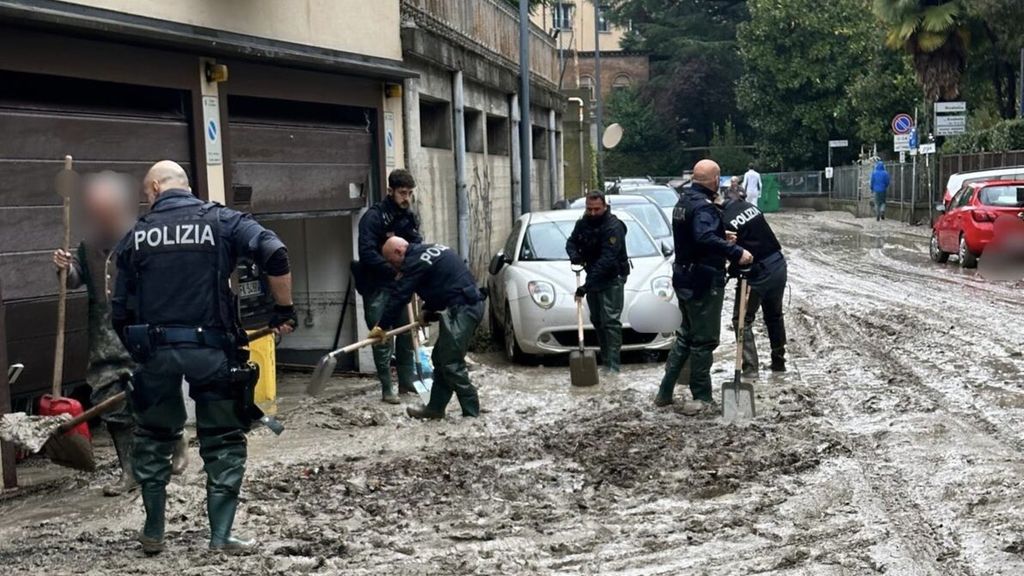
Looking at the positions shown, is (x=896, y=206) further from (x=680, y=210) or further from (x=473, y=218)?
(x=680, y=210)

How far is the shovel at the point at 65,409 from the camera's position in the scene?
684 cm

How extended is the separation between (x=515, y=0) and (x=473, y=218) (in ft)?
35.9

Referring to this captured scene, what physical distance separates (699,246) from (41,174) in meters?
4.72

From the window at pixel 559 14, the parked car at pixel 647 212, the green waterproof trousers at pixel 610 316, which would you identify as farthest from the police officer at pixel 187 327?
the window at pixel 559 14

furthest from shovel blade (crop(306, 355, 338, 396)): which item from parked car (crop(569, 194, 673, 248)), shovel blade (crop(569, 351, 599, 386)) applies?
parked car (crop(569, 194, 673, 248))

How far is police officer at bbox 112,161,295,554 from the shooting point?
19.1 feet

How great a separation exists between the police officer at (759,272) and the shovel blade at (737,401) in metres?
1.59

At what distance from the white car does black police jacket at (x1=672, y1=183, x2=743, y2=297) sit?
264 centimetres

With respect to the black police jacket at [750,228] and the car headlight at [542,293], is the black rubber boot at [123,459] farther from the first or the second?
the car headlight at [542,293]

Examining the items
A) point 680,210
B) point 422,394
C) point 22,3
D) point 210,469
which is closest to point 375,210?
point 422,394

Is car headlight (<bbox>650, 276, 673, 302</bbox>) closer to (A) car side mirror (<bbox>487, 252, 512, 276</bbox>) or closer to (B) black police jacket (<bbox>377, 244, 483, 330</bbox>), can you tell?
(A) car side mirror (<bbox>487, 252, 512, 276</bbox>)

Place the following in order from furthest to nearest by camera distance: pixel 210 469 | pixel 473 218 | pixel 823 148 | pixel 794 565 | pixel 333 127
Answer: pixel 823 148, pixel 473 218, pixel 333 127, pixel 210 469, pixel 794 565

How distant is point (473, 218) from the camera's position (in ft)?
58.0

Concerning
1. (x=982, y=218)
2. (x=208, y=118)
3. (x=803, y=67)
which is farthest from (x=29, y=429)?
(x=803, y=67)
